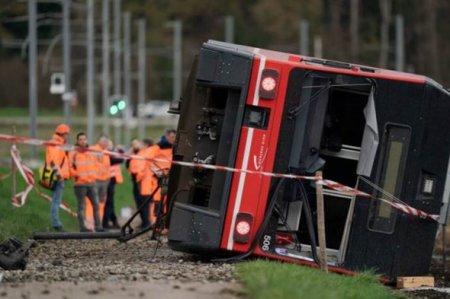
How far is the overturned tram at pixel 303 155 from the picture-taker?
1523cm

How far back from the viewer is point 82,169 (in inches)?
914

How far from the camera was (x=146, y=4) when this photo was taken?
3905 inches

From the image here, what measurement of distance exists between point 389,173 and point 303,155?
40.5 inches

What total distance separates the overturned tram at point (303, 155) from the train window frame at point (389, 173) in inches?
0.5

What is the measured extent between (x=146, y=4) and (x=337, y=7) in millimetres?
19631

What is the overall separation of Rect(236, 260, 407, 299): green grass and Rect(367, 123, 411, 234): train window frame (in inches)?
37.7

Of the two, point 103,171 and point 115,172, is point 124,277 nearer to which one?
point 103,171

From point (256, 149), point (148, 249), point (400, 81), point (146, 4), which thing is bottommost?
point (148, 249)

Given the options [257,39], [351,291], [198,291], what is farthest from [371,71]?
[257,39]

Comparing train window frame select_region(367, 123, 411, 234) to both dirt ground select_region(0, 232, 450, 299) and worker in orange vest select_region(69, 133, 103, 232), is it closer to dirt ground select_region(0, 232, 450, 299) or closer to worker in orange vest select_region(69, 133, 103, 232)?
dirt ground select_region(0, 232, 450, 299)

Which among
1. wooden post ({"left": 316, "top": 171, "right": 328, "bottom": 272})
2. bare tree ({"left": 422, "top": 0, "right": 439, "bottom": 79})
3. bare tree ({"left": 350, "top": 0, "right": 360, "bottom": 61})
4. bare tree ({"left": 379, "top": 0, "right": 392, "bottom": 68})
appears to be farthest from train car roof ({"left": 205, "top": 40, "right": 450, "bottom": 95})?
bare tree ({"left": 422, "top": 0, "right": 439, "bottom": 79})

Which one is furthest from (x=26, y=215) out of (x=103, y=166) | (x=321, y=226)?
(x=321, y=226)

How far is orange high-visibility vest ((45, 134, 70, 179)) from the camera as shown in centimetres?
2240

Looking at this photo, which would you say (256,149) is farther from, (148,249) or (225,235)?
(148,249)
